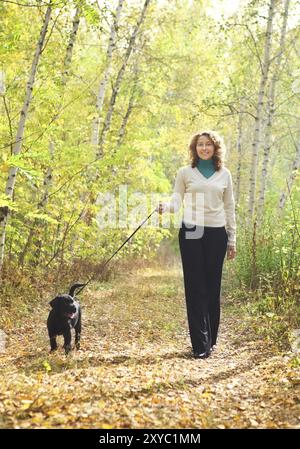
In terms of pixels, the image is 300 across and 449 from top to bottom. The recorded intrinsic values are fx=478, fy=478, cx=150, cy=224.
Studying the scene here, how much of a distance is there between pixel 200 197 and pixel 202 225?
30 centimetres

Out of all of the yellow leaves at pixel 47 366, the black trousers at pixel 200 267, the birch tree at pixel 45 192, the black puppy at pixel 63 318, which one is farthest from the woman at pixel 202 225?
the birch tree at pixel 45 192

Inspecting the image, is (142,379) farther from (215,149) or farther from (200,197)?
(215,149)

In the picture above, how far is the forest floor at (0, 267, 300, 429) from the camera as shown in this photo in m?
3.35

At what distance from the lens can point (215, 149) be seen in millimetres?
5117

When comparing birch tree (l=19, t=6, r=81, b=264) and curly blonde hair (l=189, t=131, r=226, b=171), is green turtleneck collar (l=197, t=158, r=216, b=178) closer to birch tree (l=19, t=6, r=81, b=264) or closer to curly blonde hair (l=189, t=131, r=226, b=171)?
curly blonde hair (l=189, t=131, r=226, b=171)

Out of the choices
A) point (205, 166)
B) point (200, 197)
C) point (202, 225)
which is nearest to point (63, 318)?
point (202, 225)

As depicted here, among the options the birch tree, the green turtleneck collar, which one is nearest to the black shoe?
the green turtleneck collar

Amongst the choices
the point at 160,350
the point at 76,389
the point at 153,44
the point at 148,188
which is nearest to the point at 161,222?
the point at 148,188

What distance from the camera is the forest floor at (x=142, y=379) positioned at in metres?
3.35

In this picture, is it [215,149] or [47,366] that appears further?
[215,149]

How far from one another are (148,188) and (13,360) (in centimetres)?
1061

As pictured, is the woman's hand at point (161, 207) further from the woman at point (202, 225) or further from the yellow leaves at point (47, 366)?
the yellow leaves at point (47, 366)

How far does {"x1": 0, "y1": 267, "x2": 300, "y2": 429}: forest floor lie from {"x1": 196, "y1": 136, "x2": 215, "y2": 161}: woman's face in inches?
85.5

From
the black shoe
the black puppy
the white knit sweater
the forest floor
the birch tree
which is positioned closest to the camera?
the forest floor
